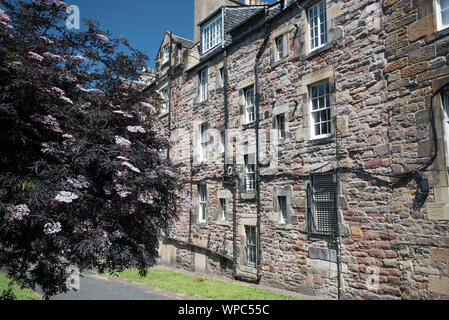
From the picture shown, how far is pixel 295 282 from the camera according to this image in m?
11.5

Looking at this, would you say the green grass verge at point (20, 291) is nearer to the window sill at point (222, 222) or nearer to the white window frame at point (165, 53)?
the window sill at point (222, 222)

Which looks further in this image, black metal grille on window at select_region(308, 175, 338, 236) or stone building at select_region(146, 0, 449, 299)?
black metal grille on window at select_region(308, 175, 338, 236)

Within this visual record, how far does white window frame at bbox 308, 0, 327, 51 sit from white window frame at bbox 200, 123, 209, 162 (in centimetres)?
673

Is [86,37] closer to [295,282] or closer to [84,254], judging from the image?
[84,254]

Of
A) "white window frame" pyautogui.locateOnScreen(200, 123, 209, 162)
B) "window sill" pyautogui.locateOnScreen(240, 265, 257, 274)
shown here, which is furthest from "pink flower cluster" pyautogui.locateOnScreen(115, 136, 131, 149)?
"white window frame" pyautogui.locateOnScreen(200, 123, 209, 162)

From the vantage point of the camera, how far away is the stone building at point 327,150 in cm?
834

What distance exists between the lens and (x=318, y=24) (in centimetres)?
1142

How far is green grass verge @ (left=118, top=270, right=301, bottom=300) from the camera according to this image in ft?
35.2

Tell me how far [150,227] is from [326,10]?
831 cm

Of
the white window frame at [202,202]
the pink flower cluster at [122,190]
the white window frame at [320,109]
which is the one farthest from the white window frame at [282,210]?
the pink flower cluster at [122,190]

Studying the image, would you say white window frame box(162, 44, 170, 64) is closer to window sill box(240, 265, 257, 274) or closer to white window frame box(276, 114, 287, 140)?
white window frame box(276, 114, 287, 140)

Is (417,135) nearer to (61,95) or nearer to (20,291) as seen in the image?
(61,95)

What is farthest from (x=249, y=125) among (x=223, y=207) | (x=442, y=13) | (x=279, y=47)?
(x=442, y=13)
